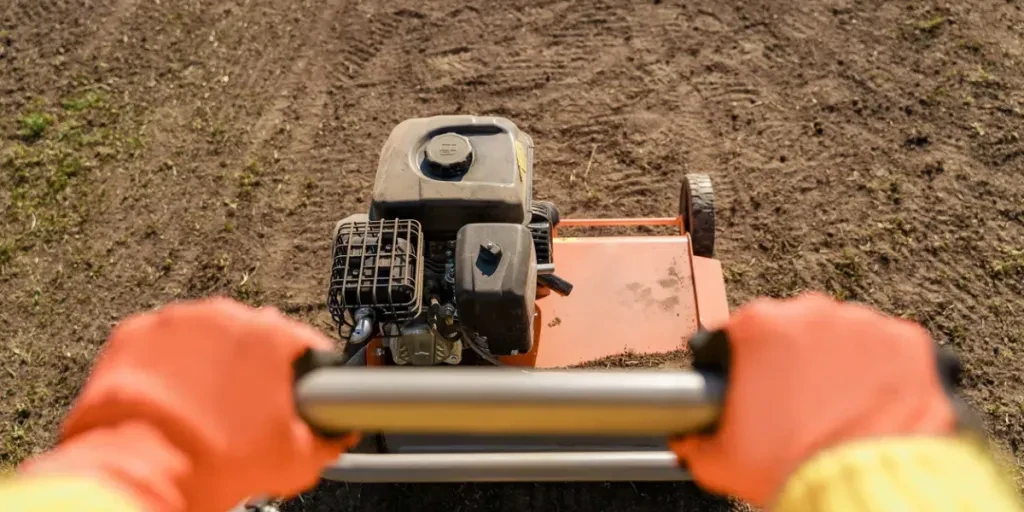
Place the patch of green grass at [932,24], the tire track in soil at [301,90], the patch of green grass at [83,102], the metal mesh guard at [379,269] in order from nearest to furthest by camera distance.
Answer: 1. the metal mesh guard at [379,269]
2. the tire track in soil at [301,90]
3. the patch of green grass at [932,24]
4. the patch of green grass at [83,102]

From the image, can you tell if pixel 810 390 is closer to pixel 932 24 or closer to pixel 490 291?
pixel 490 291

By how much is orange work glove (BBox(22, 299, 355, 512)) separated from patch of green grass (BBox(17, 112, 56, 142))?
16.7ft

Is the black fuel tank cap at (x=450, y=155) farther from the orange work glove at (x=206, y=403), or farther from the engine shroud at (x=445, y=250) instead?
the orange work glove at (x=206, y=403)

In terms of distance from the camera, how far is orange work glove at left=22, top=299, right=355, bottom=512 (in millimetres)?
1160

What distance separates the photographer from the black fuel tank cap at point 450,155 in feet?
9.62

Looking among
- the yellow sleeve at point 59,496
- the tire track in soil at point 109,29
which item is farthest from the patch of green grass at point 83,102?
the yellow sleeve at point 59,496

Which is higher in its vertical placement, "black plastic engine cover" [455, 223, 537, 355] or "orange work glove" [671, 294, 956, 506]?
"orange work glove" [671, 294, 956, 506]

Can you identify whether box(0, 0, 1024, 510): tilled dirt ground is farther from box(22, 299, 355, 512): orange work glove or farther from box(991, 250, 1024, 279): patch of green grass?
box(22, 299, 355, 512): orange work glove

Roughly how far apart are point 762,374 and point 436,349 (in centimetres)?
197

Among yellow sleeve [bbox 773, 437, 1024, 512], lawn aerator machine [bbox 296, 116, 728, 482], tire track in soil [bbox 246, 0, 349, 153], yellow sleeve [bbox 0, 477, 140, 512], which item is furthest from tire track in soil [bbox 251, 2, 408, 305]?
yellow sleeve [bbox 773, 437, 1024, 512]

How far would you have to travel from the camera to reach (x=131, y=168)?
5.12m

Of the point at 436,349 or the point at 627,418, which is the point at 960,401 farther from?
the point at 436,349

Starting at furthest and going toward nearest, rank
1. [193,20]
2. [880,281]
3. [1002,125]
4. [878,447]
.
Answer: [193,20], [1002,125], [880,281], [878,447]

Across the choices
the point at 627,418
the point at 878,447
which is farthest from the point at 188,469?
the point at 878,447
